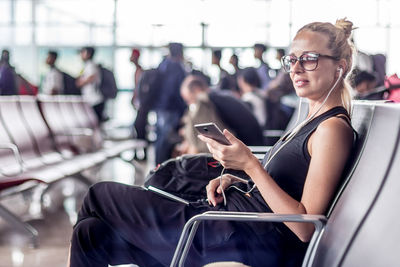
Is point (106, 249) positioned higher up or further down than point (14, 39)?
further down

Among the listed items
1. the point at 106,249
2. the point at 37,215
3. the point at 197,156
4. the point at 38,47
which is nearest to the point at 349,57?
the point at 197,156

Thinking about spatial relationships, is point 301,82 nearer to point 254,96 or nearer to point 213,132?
point 213,132

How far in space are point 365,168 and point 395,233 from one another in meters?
0.25

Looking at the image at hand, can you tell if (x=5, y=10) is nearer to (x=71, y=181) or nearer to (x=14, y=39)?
(x=14, y=39)

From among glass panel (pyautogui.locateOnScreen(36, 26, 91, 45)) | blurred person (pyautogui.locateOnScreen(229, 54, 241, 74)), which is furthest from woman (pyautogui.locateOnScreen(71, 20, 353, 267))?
glass panel (pyautogui.locateOnScreen(36, 26, 91, 45))

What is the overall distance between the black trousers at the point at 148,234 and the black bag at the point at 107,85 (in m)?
6.90

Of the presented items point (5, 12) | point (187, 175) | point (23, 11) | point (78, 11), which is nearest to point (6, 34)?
point (5, 12)

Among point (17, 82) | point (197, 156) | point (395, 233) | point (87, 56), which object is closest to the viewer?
point (395, 233)

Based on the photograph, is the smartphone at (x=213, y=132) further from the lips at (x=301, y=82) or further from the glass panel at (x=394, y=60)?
the glass panel at (x=394, y=60)

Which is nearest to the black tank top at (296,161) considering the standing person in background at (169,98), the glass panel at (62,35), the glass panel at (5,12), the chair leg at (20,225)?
the chair leg at (20,225)

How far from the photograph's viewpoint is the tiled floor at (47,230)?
10.6 ft

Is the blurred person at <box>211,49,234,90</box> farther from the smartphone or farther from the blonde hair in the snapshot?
the smartphone

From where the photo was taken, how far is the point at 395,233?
43.5 inches

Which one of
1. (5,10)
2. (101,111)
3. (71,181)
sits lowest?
(71,181)
